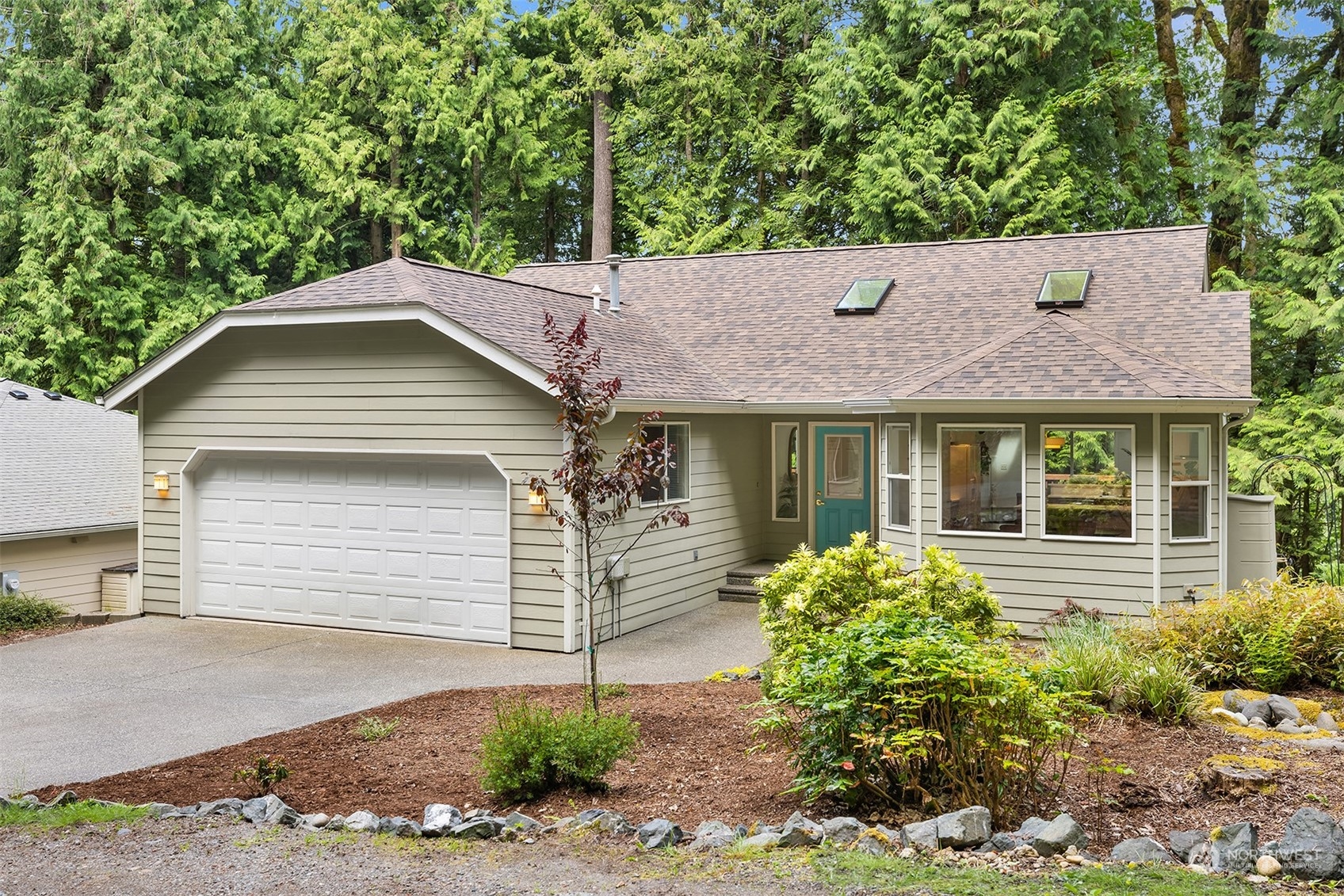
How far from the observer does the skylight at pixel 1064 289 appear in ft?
45.7

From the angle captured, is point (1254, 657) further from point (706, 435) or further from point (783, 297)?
point (783, 297)

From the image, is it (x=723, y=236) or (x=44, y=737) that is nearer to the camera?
(x=44, y=737)

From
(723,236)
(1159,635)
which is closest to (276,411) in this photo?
(1159,635)

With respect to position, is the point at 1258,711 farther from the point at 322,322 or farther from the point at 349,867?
the point at 322,322

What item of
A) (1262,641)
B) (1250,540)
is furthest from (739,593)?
(1262,641)

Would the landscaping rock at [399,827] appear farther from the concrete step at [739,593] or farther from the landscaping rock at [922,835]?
the concrete step at [739,593]

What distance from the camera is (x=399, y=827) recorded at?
203 inches

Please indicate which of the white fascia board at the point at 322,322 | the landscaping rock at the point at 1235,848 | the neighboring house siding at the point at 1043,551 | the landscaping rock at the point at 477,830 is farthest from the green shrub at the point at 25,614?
the landscaping rock at the point at 1235,848

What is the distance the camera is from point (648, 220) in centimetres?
2719

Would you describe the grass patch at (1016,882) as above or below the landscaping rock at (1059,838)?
below

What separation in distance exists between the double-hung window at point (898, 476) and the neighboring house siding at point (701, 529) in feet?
7.42

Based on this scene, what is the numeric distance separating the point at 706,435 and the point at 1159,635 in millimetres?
6322

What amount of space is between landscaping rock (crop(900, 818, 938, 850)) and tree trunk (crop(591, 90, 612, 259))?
906 inches

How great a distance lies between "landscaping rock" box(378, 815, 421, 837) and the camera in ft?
16.8
